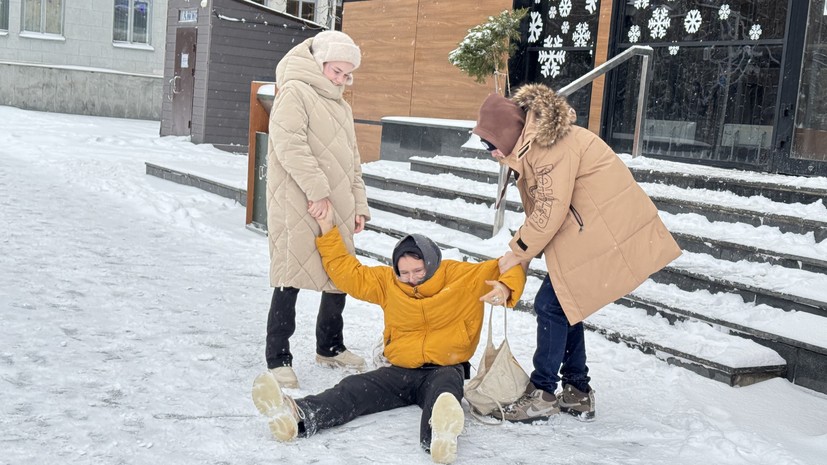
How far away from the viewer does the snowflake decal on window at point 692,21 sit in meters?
9.25

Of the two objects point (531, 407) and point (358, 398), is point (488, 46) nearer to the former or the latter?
point (531, 407)

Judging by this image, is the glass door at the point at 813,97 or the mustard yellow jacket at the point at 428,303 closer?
the mustard yellow jacket at the point at 428,303

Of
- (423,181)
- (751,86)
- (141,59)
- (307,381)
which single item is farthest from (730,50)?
(141,59)

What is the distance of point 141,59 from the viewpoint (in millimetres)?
26422

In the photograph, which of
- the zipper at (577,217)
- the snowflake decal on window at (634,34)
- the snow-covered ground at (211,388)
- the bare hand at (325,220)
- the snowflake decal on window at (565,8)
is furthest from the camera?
the snowflake decal on window at (565,8)

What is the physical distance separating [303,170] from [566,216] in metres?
1.24

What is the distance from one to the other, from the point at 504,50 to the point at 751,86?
2882 mm

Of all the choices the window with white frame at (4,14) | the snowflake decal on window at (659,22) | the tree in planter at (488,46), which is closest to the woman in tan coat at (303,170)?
the tree in planter at (488,46)

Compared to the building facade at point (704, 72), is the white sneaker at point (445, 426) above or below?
below

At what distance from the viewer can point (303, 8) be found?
26875 mm

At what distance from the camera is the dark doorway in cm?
1761

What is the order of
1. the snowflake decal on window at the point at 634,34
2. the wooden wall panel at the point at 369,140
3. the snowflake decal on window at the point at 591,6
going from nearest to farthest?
the snowflake decal on window at the point at 634,34, the snowflake decal on window at the point at 591,6, the wooden wall panel at the point at 369,140

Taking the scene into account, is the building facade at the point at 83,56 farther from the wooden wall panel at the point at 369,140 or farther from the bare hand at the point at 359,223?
the bare hand at the point at 359,223

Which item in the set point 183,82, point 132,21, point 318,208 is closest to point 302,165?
point 318,208
